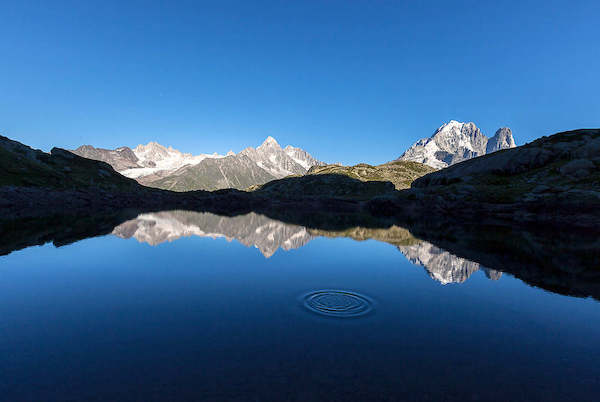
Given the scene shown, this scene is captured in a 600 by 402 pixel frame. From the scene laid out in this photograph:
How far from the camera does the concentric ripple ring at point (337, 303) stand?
17.4 meters

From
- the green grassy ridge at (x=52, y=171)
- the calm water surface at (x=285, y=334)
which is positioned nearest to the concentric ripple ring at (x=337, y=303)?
the calm water surface at (x=285, y=334)

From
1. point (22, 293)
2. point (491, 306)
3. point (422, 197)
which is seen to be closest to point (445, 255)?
point (491, 306)

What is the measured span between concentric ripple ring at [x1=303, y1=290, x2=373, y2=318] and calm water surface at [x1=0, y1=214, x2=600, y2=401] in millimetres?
145

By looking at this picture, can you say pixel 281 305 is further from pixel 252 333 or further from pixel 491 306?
pixel 491 306

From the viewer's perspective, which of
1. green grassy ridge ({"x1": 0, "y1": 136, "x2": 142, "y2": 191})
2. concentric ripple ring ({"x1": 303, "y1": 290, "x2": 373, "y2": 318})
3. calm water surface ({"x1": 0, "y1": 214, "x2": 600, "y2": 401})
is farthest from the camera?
green grassy ridge ({"x1": 0, "y1": 136, "x2": 142, "y2": 191})

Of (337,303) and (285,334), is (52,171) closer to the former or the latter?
(337,303)

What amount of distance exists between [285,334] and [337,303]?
589 cm

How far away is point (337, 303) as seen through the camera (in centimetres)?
1888

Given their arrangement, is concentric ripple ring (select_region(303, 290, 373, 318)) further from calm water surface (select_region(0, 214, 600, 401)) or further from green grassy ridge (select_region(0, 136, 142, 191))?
green grassy ridge (select_region(0, 136, 142, 191))

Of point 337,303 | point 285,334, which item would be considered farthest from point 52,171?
point 285,334

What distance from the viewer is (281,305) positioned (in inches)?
713

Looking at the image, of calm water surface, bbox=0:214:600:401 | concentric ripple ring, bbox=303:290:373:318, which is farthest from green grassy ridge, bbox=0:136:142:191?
concentric ripple ring, bbox=303:290:373:318

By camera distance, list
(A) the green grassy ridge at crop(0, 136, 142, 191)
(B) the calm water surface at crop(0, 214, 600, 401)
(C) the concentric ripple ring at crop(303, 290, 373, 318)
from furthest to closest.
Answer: (A) the green grassy ridge at crop(0, 136, 142, 191) → (C) the concentric ripple ring at crop(303, 290, 373, 318) → (B) the calm water surface at crop(0, 214, 600, 401)

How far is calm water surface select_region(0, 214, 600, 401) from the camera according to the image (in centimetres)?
995
